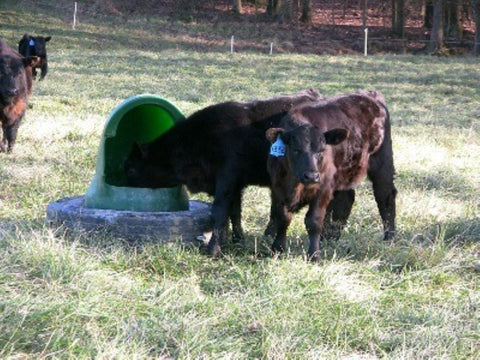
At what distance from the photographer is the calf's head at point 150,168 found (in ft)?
26.2

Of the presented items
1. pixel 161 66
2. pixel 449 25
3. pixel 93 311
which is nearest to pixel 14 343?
pixel 93 311

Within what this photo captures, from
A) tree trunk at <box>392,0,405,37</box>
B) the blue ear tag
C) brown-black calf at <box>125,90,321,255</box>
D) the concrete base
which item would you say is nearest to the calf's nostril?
the blue ear tag

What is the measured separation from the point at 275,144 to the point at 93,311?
2480mm

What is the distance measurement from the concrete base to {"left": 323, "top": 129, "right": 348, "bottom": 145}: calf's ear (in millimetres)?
1293

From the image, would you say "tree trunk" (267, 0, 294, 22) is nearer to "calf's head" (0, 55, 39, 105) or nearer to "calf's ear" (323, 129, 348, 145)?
"calf's head" (0, 55, 39, 105)

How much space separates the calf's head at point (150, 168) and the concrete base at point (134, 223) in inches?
26.5

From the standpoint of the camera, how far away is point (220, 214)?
24.3ft

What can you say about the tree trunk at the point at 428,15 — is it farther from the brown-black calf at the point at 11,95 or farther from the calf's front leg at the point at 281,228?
the calf's front leg at the point at 281,228

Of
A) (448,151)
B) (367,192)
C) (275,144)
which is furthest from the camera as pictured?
(448,151)

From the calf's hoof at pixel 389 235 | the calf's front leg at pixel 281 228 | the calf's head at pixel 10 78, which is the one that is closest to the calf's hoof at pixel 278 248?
the calf's front leg at pixel 281 228

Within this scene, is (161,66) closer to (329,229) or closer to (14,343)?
(329,229)

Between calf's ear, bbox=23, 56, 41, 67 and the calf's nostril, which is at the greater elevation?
calf's ear, bbox=23, 56, 41, 67

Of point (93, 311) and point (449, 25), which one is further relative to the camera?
point (449, 25)

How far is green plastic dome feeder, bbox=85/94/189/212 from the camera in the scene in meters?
7.75
